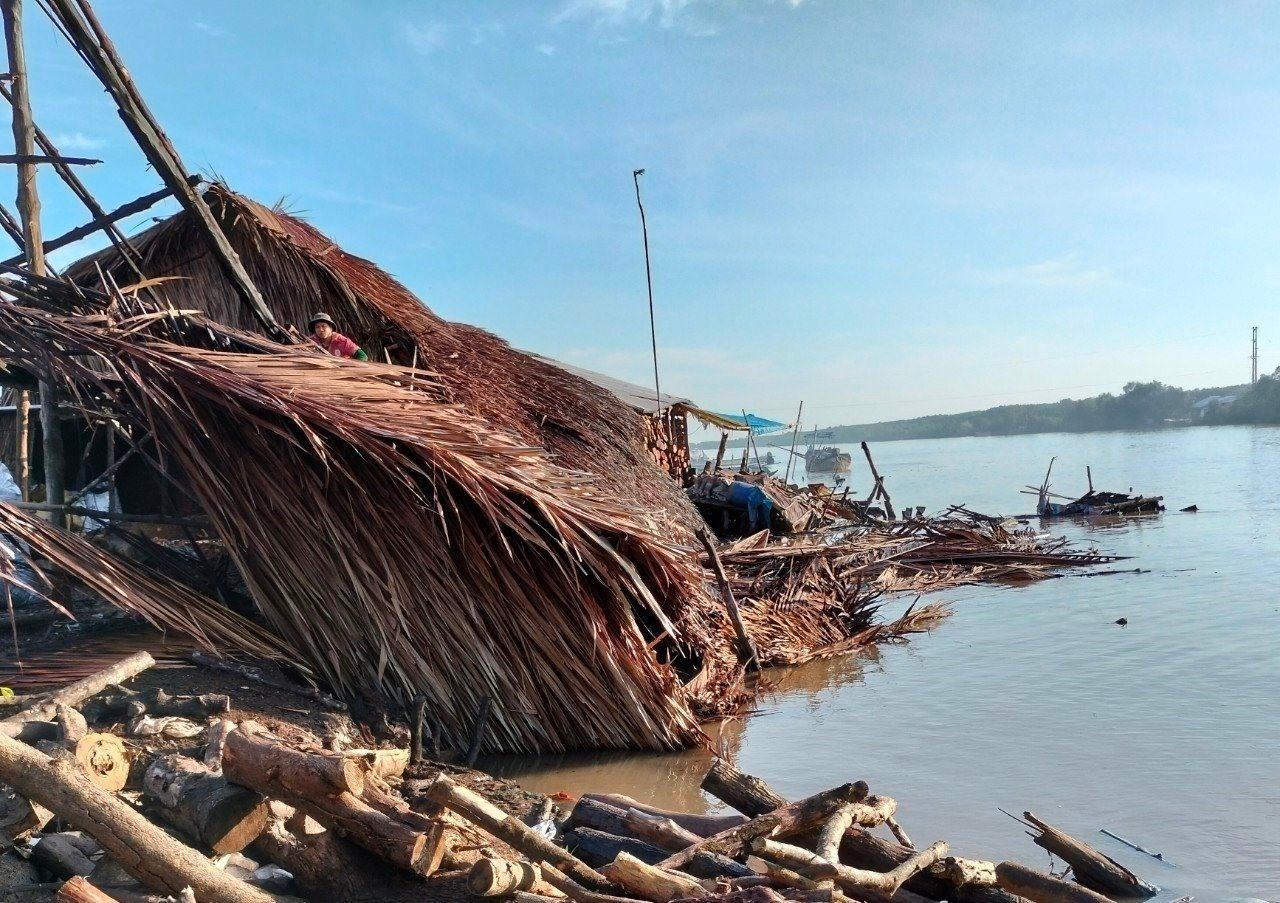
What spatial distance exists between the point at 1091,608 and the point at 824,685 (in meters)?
4.80

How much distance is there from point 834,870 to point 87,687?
330cm

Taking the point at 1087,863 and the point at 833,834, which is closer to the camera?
the point at 833,834

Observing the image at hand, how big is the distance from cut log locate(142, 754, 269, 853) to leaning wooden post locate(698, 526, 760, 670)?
4288mm

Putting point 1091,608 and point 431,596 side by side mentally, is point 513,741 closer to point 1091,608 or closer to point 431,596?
point 431,596

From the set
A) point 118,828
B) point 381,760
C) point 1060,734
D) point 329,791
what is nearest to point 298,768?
point 329,791

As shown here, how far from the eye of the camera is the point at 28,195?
6.46 meters

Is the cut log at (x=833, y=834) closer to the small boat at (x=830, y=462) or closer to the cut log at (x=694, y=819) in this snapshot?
the cut log at (x=694, y=819)

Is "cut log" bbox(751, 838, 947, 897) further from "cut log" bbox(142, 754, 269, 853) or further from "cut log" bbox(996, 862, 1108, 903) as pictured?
"cut log" bbox(142, 754, 269, 853)

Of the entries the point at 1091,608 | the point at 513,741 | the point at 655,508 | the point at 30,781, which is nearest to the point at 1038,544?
the point at 1091,608

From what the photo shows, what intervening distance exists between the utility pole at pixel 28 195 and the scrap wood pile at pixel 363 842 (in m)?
2.81

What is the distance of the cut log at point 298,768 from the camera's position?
316 centimetres

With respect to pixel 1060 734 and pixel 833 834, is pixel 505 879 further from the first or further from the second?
pixel 1060 734

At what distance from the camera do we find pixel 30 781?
2865mm

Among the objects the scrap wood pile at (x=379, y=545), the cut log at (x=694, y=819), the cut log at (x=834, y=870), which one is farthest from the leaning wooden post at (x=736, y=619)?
the cut log at (x=834, y=870)
